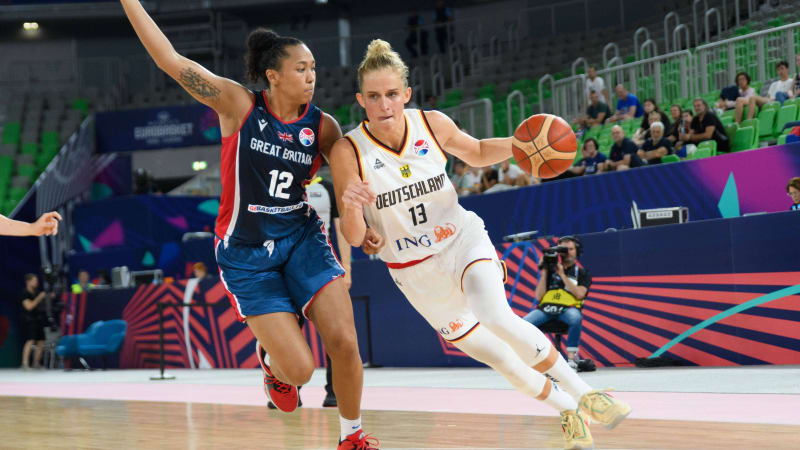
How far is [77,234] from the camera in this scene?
2039 cm

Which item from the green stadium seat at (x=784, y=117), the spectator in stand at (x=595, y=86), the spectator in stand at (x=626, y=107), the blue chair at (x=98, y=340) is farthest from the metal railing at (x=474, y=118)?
the blue chair at (x=98, y=340)

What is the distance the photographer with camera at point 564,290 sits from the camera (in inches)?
378

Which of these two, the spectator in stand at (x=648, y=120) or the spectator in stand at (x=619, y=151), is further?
the spectator in stand at (x=648, y=120)

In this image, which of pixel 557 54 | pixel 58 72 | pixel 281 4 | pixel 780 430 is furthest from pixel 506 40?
pixel 780 430

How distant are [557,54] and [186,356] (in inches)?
444

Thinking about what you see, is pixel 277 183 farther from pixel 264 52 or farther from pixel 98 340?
pixel 98 340

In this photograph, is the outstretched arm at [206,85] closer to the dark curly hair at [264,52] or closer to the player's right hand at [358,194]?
the dark curly hair at [264,52]

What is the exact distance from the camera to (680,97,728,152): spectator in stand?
442 inches

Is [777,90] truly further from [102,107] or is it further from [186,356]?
[102,107]

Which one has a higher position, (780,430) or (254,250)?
(254,250)

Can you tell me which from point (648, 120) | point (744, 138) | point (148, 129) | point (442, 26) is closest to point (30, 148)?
point (148, 129)

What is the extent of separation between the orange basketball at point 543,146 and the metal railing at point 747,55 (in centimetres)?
891

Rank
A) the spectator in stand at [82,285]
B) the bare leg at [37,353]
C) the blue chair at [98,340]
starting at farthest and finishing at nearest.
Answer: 1. the bare leg at [37,353]
2. the spectator in stand at [82,285]
3. the blue chair at [98,340]

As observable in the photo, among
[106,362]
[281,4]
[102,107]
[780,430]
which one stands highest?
[281,4]
